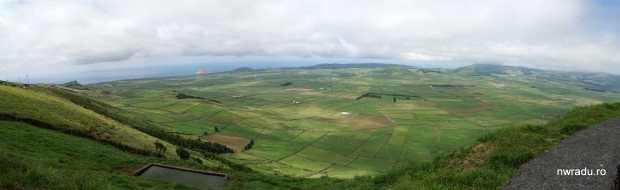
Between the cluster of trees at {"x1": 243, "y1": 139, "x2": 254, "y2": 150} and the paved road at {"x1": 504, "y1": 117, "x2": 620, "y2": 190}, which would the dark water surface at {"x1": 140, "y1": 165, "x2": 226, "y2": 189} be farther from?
the cluster of trees at {"x1": 243, "y1": 139, "x2": 254, "y2": 150}

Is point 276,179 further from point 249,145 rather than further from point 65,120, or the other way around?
point 249,145

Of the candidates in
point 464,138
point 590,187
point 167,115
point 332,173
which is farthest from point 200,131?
point 590,187

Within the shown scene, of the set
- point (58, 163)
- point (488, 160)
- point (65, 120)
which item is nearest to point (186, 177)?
point (58, 163)

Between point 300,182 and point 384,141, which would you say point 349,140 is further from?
point 300,182

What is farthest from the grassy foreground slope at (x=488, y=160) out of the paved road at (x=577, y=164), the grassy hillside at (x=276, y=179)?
the paved road at (x=577, y=164)

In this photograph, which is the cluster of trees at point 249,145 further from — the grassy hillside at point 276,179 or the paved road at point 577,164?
the paved road at point 577,164

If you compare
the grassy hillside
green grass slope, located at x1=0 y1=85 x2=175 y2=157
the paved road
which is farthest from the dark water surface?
the paved road
